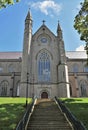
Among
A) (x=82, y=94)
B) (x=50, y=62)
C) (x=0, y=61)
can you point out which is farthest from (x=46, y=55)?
(x=0, y=61)

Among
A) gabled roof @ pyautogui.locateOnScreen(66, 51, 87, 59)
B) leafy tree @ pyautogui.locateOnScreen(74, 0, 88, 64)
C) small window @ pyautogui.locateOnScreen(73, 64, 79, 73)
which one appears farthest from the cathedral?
leafy tree @ pyautogui.locateOnScreen(74, 0, 88, 64)

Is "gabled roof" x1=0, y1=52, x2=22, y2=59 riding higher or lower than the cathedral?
higher

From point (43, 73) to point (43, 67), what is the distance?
1.57 metres

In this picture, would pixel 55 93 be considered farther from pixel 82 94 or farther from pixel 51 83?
pixel 82 94

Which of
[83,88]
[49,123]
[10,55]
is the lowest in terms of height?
[49,123]

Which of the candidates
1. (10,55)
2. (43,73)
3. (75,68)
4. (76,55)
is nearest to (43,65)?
(43,73)

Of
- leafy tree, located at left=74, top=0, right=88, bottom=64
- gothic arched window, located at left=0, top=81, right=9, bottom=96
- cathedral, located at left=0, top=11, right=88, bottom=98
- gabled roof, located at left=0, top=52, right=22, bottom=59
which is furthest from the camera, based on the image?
gabled roof, located at left=0, top=52, right=22, bottom=59

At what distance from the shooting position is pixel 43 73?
130ft

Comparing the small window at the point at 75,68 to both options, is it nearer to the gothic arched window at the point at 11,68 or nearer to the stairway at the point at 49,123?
the gothic arched window at the point at 11,68

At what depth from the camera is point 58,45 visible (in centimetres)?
4247

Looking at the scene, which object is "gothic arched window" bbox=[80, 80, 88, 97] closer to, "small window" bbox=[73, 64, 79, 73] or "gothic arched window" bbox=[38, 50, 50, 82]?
"small window" bbox=[73, 64, 79, 73]

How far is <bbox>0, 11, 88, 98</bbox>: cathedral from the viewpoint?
3725 centimetres

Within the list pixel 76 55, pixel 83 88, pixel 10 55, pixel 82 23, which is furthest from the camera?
pixel 10 55

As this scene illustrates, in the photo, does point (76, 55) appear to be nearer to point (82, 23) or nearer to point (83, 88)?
point (83, 88)
